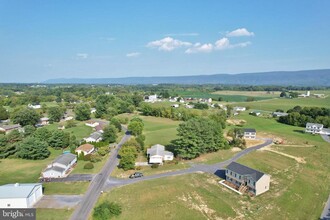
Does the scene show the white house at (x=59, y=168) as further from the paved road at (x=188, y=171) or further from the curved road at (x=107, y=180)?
the paved road at (x=188, y=171)

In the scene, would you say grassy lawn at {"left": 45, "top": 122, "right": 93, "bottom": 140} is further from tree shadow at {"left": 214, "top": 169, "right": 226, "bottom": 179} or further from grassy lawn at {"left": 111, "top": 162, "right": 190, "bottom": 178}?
tree shadow at {"left": 214, "top": 169, "right": 226, "bottom": 179}

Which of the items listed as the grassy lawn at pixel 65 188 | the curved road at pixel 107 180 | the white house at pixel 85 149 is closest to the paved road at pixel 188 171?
the curved road at pixel 107 180

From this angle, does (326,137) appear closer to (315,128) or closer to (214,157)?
(315,128)

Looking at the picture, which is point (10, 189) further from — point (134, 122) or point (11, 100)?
point (11, 100)

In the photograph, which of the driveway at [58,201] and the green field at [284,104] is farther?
the green field at [284,104]

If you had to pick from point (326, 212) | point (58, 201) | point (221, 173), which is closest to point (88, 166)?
point (58, 201)
